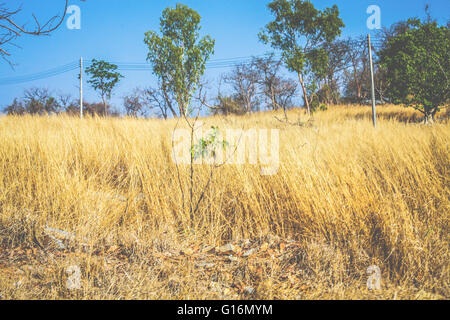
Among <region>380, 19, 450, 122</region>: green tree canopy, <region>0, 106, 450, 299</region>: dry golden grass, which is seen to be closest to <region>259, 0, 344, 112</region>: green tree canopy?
<region>380, 19, 450, 122</region>: green tree canopy

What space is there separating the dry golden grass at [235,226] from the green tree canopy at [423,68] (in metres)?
12.9

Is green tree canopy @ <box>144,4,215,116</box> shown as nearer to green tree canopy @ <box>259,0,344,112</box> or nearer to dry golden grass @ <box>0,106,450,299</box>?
green tree canopy @ <box>259,0,344,112</box>

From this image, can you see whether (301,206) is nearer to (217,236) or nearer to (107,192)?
(217,236)

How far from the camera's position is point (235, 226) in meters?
2.65

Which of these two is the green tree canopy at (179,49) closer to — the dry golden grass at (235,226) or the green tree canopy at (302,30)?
the green tree canopy at (302,30)

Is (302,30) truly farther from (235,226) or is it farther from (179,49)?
(235,226)

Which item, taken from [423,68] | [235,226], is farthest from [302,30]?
[235,226]

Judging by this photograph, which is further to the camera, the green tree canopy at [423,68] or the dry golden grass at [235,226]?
the green tree canopy at [423,68]

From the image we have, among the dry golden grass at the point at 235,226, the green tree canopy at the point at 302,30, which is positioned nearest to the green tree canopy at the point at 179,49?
the green tree canopy at the point at 302,30

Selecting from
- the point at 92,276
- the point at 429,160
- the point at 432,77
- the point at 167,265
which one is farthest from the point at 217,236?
the point at 432,77

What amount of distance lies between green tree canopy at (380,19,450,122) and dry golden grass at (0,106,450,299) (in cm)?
1294

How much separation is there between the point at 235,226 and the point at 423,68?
16967mm

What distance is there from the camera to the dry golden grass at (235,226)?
5.84 ft
